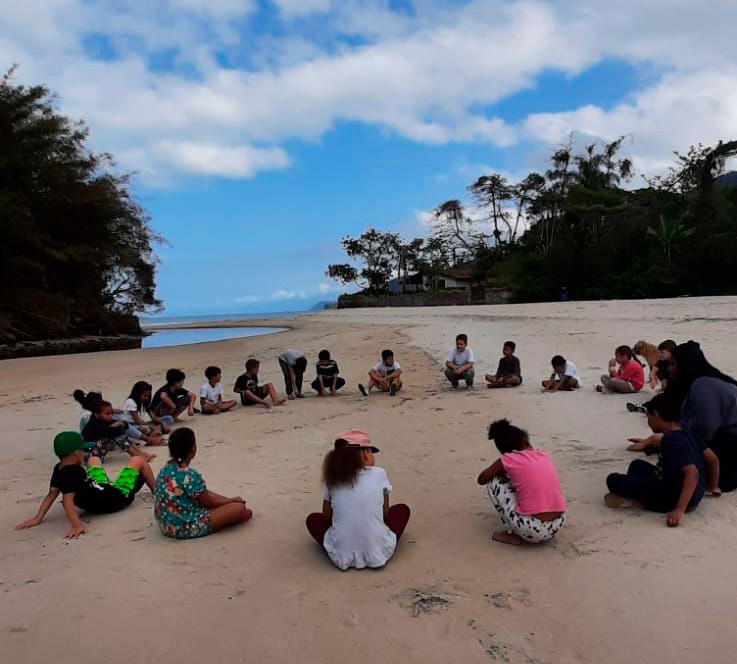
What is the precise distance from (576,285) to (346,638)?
133ft

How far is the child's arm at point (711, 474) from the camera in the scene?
407cm

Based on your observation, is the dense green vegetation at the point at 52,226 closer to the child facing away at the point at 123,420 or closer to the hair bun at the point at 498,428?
the child facing away at the point at 123,420

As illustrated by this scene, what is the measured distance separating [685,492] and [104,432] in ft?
17.5

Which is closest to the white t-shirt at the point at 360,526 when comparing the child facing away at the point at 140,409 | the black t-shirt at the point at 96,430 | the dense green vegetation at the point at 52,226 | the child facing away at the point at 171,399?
the black t-shirt at the point at 96,430

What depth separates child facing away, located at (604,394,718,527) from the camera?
376 centimetres

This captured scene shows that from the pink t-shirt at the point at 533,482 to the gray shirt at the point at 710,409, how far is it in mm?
1258

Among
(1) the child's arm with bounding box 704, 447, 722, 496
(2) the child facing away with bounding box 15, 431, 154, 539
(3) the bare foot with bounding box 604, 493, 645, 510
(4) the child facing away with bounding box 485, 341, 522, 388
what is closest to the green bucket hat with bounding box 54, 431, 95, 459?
(2) the child facing away with bounding box 15, 431, 154, 539

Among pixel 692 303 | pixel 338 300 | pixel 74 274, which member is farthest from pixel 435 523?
pixel 338 300

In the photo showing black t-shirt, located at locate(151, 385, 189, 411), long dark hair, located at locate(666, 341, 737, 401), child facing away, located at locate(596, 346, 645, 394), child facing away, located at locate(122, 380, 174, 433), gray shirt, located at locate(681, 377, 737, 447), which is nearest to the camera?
gray shirt, located at locate(681, 377, 737, 447)

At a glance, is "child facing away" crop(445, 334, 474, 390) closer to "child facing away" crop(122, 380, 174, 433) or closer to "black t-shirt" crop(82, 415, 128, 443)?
"child facing away" crop(122, 380, 174, 433)

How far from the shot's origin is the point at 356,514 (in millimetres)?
3574

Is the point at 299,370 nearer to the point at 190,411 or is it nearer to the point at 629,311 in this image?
the point at 190,411

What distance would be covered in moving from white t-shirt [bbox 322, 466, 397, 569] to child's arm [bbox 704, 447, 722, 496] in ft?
7.47

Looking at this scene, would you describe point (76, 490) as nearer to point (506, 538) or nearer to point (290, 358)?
point (506, 538)
